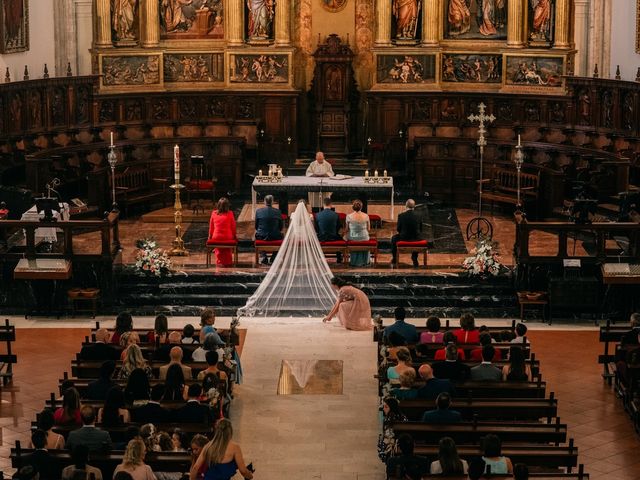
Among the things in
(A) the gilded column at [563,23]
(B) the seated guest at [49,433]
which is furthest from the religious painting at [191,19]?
(B) the seated guest at [49,433]

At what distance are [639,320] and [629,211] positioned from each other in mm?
6148

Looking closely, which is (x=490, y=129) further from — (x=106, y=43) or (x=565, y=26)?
(x=106, y=43)

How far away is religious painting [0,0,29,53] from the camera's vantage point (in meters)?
28.4

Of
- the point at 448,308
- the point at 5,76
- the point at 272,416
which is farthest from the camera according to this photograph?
the point at 5,76

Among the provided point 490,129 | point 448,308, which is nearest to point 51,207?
point 448,308

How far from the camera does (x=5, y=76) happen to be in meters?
28.6

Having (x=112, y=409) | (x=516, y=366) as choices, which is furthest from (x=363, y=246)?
(x=112, y=409)

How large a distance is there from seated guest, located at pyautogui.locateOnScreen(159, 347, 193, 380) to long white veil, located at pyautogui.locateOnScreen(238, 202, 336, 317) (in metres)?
5.66

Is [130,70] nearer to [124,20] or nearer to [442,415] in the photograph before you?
[124,20]

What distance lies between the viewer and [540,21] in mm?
31734

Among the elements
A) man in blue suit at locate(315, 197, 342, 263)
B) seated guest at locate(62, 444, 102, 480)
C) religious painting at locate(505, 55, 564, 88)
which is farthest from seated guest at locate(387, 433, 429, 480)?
religious painting at locate(505, 55, 564, 88)

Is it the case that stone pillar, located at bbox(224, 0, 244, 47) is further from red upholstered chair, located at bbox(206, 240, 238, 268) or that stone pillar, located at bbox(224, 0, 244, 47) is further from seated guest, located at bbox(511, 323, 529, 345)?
seated guest, located at bbox(511, 323, 529, 345)

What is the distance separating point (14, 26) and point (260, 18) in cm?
609

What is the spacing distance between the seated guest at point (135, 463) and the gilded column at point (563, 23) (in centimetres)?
2080
